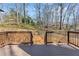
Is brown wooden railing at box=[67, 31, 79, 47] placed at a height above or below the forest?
below

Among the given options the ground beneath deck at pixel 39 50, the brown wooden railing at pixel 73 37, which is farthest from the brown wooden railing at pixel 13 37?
the brown wooden railing at pixel 73 37

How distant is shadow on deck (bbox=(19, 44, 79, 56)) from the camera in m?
2.62

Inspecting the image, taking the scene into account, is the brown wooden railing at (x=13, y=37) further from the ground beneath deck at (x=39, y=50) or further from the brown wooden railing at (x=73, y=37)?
the brown wooden railing at (x=73, y=37)

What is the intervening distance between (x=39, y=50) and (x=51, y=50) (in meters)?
0.14

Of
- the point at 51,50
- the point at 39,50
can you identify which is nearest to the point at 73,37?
the point at 51,50

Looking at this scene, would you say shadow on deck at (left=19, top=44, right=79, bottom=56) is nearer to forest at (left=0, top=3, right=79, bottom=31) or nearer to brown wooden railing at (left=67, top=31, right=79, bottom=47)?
brown wooden railing at (left=67, top=31, right=79, bottom=47)

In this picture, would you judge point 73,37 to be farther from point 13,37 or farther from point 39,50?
point 13,37

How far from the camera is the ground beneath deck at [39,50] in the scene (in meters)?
2.62

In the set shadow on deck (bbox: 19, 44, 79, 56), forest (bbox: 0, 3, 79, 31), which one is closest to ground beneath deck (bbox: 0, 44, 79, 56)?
shadow on deck (bbox: 19, 44, 79, 56)

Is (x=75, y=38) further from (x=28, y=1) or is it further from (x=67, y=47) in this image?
Result: (x=28, y=1)

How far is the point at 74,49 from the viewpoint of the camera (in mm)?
2625

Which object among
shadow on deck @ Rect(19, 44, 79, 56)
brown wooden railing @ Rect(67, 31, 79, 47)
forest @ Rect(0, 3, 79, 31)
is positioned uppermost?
forest @ Rect(0, 3, 79, 31)

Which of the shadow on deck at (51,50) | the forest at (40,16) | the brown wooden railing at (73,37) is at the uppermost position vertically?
the forest at (40,16)

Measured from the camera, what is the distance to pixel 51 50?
8.71 ft
